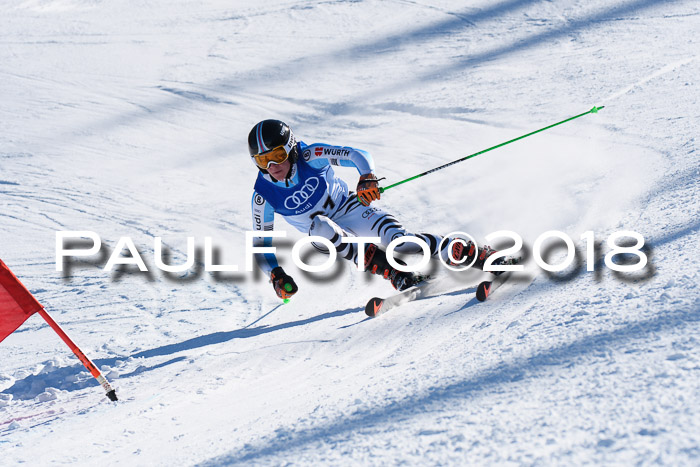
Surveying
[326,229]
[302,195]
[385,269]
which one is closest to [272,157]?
[302,195]

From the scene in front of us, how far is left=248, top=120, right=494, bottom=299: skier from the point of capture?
443cm

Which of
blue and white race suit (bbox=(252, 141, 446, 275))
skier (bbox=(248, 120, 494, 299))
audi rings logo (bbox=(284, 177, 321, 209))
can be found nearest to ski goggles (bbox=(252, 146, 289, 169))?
skier (bbox=(248, 120, 494, 299))

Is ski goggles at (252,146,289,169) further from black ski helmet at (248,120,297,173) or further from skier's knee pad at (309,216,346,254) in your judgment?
skier's knee pad at (309,216,346,254)

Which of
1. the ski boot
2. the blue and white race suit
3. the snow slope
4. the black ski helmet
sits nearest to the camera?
the snow slope

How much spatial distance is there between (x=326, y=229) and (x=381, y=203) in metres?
2.49

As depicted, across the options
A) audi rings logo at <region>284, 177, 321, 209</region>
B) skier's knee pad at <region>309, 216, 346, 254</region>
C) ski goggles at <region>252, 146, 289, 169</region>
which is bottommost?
skier's knee pad at <region>309, 216, 346, 254</region>

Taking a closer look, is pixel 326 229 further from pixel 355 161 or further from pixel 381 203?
pixel 381 203

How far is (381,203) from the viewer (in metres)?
7.08

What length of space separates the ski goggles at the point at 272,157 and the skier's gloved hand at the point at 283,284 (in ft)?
2.37

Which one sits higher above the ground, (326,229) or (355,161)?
(355,161)

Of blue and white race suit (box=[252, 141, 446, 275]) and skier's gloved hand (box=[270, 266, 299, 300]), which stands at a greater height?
blue and white race suit (box=[252, 141, 446, 275])

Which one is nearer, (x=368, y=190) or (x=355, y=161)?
(x=368, y=190)

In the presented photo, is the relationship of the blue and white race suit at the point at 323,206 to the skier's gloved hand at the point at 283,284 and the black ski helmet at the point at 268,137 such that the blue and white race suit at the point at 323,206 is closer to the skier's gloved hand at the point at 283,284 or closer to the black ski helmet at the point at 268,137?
the skier's gloved hand at the point at 283,284

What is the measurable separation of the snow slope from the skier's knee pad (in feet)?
1.78
